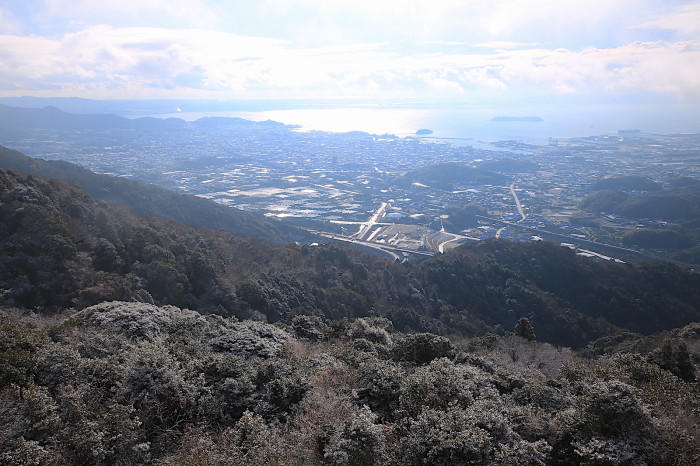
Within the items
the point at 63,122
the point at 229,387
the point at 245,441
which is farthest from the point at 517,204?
the point at 63,122

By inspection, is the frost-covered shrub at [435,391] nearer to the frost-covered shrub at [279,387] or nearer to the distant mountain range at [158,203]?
the frost-covered shrub at [279,387]

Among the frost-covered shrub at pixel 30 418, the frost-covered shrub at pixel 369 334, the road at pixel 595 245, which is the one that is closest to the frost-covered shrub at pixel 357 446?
the frost-covered shrub at pixel 30 418

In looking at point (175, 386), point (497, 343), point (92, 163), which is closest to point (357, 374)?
point (175, 386)

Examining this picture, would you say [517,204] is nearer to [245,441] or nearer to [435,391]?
[435,391]

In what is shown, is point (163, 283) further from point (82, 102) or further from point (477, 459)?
point (82, 102)

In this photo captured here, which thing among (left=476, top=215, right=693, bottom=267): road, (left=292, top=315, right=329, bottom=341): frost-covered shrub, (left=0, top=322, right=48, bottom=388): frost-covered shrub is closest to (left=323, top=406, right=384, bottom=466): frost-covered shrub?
(left=0, top=322, right=48, bottom=388): frost-covered shrub
